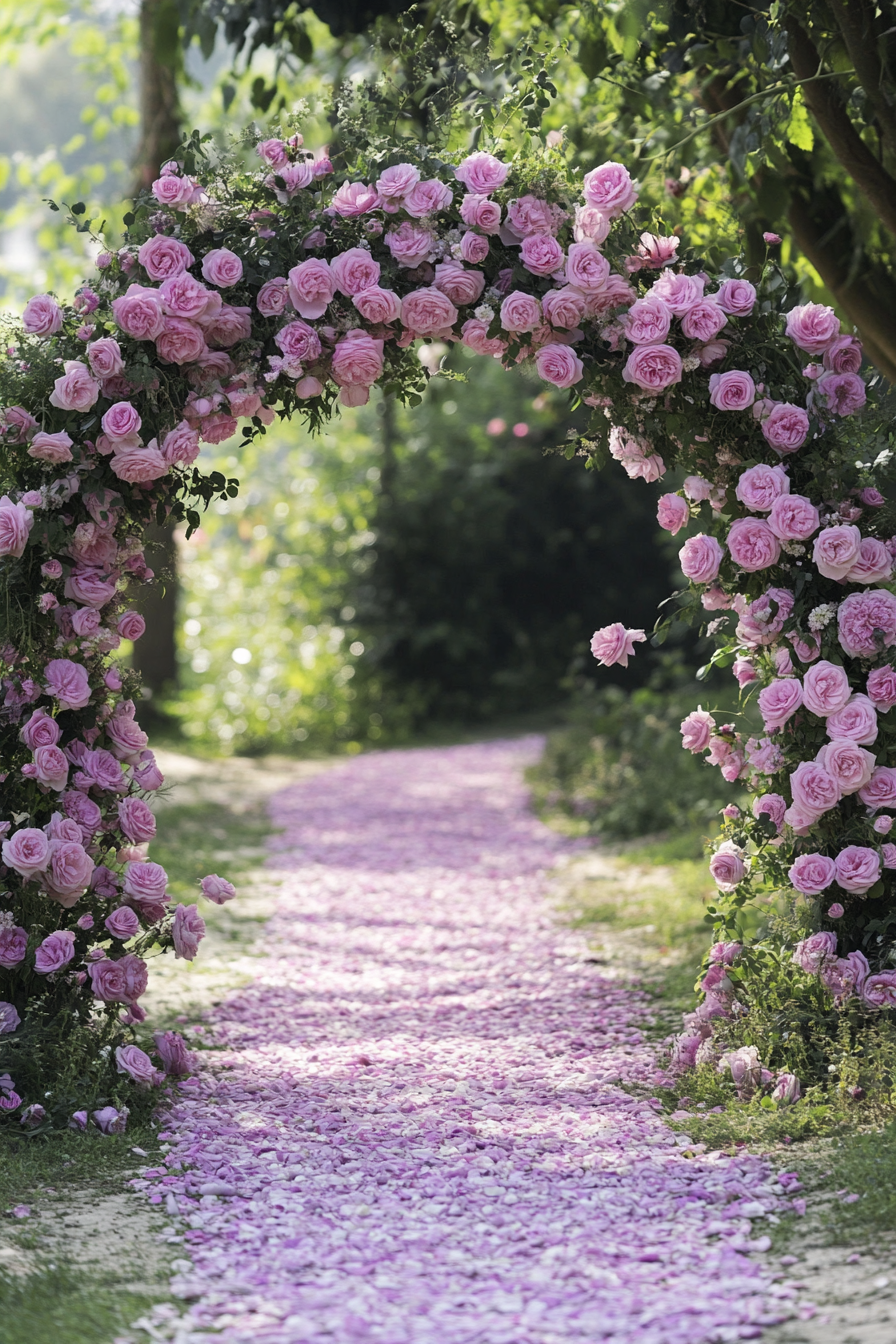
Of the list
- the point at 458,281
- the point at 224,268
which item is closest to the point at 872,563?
the point at 458,281

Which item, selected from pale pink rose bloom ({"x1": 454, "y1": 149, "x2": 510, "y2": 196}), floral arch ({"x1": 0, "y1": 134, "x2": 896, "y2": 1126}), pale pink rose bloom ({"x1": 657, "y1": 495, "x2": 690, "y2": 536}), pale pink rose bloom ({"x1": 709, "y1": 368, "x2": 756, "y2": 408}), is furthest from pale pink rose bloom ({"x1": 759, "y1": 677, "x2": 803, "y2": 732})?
pale pink rose bloom ({"x1": 454, "y1": 149, "x2": 510, "y2": 196})

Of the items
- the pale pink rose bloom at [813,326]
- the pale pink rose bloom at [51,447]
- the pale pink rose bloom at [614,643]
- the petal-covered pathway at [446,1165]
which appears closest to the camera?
the petal-covered pathway at [446,1165]

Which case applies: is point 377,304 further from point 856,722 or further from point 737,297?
point 856,722

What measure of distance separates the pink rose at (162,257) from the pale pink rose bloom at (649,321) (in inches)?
46.7

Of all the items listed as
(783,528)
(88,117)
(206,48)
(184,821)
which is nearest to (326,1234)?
(783,528)

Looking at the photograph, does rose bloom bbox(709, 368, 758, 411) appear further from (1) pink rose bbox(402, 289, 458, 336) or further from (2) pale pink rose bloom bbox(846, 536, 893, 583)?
(1) pink rose bbox(402, 289, 458, 336)

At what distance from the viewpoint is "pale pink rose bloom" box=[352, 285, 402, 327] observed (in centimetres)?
349

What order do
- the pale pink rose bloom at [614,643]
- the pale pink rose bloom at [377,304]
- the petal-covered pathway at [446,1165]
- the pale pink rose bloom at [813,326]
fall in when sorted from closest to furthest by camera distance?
the petal-covered pathway at [446,1165] → the pale pink rose bloom at [377,304] → the pale pink rose bloom at [813,326] → the pale pink rose bloom at [614,643]

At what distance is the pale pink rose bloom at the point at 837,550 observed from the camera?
11.3 feet

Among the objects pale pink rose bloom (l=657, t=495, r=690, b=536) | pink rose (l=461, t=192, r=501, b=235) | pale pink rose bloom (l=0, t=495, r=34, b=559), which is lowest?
pale pink rose bloom (l=657, t=495, r=690, b=536)

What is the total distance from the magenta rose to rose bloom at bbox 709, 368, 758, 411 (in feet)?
1.20

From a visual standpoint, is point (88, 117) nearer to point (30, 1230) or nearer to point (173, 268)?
point (173, 268)

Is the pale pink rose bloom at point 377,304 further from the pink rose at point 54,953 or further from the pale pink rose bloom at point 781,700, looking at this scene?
the pink rose at point 54,953

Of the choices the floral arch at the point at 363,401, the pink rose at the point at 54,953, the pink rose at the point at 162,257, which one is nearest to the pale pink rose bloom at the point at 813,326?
the floral arch at the point at 363,401
